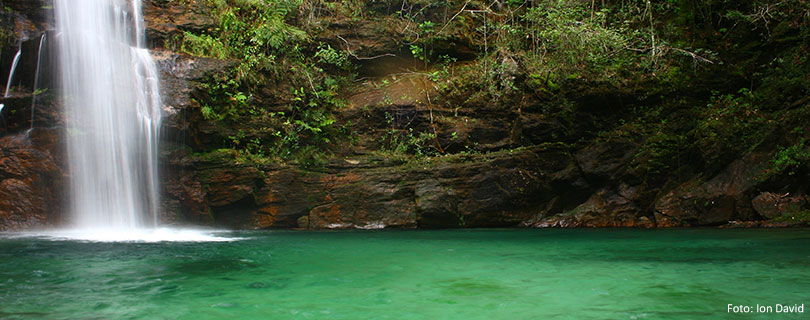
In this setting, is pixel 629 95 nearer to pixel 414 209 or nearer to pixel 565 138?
pixel 565 138

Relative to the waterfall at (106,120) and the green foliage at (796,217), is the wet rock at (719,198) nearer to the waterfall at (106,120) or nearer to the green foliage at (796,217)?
the green foliage at (796,217)

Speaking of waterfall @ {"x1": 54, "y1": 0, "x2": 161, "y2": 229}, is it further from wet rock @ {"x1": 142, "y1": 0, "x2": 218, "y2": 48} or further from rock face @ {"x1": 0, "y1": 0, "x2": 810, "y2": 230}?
wet rock @ {"x1": 142, "y1": 0, "x2": 218, "y2": 48}

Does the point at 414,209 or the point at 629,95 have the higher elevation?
the point at 629,95

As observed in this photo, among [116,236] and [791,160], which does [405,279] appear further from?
[791,160]

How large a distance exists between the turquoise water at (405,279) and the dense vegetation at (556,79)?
172 inches

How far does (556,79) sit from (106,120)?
10.4 metres

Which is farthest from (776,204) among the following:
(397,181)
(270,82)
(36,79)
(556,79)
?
(36,79)

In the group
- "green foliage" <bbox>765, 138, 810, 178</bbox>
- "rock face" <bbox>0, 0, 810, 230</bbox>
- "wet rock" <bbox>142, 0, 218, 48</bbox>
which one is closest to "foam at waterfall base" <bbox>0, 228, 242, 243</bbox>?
"rock face" <bbox>0, 0, 810, 230</bbox>

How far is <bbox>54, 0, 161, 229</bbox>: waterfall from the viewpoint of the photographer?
1075cm

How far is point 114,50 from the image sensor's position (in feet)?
38.0

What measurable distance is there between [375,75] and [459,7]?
313 centimetres

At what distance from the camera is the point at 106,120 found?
11062 mm

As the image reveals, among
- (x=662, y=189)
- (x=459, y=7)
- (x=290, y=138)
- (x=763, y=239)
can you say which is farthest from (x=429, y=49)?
(x=763, y=239)

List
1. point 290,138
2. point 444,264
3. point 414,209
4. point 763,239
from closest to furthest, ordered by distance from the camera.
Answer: point 444,264 < point 763,239 < point 414,209 < point 290,138
